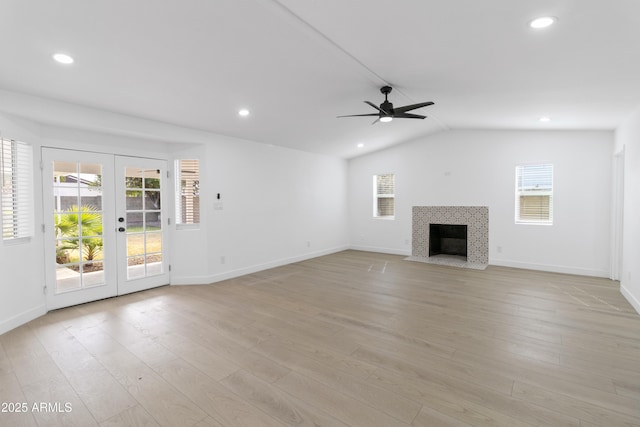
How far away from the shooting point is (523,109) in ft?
14.5

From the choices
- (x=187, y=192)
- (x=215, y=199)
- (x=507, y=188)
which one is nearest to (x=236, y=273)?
(x=215, y=199)

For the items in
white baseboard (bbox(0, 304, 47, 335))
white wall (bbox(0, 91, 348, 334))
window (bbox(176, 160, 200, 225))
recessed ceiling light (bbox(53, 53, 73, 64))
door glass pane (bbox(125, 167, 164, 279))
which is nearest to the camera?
recessed ceiling light (bbox(53, 53, 73, 64))

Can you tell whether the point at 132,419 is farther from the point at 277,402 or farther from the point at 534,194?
the point at 534,194

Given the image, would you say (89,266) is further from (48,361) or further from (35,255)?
(48,361)

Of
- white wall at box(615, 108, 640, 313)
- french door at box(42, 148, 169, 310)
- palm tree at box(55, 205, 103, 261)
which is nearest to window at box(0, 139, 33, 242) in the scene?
french door at box(42, 148, 169, 310)

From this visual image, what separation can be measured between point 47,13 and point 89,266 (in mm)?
3201

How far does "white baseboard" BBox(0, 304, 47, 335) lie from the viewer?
10.5ft

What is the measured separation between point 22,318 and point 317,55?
4.35 meters

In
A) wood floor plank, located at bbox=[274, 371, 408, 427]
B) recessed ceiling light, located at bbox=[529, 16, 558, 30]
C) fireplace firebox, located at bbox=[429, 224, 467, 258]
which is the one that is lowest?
wood floor plank, located at bbox=[274, 371, 408, 427]

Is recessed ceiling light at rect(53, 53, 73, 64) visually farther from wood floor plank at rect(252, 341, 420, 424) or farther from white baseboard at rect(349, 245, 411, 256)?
white baseboard at rect(349, 245, 411, 256)

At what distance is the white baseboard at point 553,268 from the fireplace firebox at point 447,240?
0.88 metres

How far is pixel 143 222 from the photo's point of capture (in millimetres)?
4652

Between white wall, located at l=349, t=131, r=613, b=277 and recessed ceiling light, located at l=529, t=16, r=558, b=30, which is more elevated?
recessed ceiling light, located at l=529, t=16, r=558, b=30

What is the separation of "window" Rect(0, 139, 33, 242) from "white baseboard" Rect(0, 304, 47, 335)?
86 centimetres
